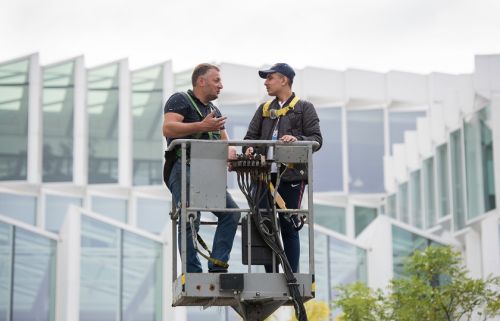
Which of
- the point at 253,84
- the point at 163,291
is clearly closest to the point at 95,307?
the point at 163,291

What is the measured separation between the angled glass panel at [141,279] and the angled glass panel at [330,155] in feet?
46.5

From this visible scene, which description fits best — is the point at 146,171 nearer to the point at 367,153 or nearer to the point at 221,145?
the point at 367,153

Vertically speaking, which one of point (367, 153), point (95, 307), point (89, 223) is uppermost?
point (367, 153)

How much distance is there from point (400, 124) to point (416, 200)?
3.84 m

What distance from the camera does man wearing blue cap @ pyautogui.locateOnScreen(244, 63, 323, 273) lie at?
11625mm

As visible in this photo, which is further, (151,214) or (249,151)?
(151,214)

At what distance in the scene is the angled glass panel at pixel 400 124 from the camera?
177 ft

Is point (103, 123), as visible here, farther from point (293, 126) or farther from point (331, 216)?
point (293, 126)

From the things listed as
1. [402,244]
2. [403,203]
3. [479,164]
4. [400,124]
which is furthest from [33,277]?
[400,124]

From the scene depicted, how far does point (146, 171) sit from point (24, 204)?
4524mm

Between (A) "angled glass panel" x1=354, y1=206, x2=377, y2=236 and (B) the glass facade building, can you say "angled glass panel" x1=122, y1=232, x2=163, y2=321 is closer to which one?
(B) the glass facade building

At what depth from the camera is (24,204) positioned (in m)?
49.2

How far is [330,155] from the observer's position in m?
52.4

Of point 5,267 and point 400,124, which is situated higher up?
point 400,124
